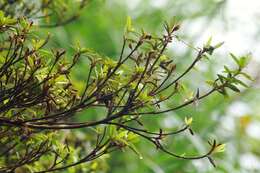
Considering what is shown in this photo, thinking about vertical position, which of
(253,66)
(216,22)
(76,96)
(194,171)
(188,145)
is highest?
(216,22)

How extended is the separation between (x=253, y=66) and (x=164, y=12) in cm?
52

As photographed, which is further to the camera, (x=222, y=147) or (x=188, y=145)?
(x=188, y=145)

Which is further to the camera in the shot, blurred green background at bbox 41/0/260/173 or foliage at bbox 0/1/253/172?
blurred green background at bbox 41/0/260/173

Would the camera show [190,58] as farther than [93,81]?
Yes

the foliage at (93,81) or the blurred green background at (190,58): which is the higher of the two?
the blurred green background at (190,58)

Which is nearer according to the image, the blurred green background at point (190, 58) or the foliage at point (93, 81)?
the foliage at point (93, 81)

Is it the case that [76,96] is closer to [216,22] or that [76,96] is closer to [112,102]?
[112,102]

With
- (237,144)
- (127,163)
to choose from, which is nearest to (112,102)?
(127,163)

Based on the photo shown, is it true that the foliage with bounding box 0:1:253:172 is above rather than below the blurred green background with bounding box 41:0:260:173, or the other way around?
below

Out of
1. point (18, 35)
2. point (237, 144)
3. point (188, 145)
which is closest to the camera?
point (18, 35)

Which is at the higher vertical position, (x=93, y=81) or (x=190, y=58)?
(x=190, y=58)

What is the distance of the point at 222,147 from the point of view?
2.82 ft

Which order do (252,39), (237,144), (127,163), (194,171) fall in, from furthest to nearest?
(252,39), (237,144), (127,163), (194,171)

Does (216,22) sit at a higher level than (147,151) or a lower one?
higher
